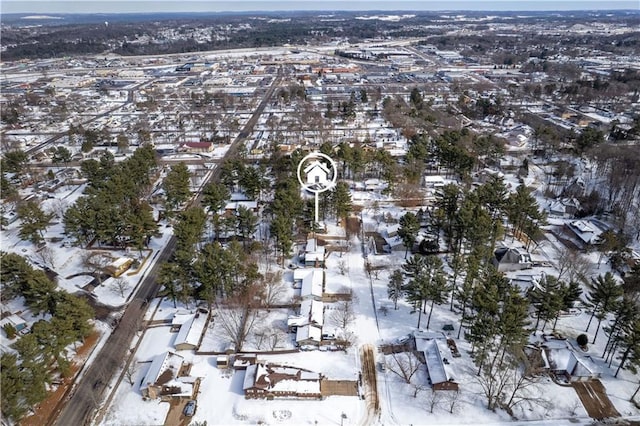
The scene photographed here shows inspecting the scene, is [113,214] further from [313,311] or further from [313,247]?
[313,311]

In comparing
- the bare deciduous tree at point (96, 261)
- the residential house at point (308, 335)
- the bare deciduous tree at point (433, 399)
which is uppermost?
the residential house at point (308, 335)

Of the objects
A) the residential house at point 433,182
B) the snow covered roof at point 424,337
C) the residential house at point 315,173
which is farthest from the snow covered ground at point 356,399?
the residential house at point 433,182

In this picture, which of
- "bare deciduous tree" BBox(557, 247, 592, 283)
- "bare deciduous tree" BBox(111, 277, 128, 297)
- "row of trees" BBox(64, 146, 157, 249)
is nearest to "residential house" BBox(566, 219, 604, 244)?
"bare deciduous tree" BBox(557, 247, 592, 283)

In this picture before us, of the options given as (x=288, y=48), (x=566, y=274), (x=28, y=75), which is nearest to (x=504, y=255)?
(x=566, y=274)

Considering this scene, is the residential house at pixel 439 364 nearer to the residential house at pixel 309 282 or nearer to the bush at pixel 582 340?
the bush at pixel 582 340

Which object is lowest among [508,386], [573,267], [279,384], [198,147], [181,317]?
[181,317]

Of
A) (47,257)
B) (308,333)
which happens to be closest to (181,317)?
(308,333)
